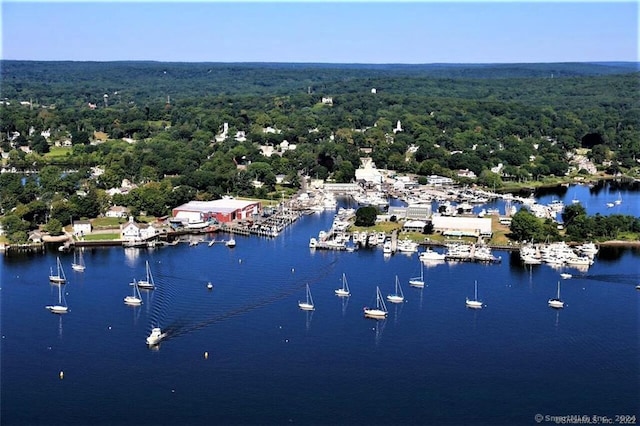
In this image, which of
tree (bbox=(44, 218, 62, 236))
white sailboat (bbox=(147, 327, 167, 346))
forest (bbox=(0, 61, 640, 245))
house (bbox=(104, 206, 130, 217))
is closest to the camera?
white sailboat (bbox=(147, 327, 167, 346))

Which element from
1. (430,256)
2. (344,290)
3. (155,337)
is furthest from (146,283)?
(430,256)

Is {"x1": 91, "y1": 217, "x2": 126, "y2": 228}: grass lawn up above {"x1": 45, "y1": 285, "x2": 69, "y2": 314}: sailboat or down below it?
above

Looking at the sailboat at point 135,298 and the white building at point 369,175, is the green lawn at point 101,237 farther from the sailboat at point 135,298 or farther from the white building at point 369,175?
the white building at point 369,175

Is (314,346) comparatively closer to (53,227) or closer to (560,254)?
(560,254)

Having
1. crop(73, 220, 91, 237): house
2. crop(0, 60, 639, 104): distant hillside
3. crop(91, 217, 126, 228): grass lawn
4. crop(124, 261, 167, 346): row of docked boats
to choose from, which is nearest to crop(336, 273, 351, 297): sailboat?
crop(124, 261, 167, 346): row of docked boats

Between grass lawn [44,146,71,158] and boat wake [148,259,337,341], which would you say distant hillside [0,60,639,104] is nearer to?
grass lawn [44,146,71,158]

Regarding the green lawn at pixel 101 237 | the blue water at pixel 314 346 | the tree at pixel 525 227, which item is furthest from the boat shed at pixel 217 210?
the tree at pixel 525 227
